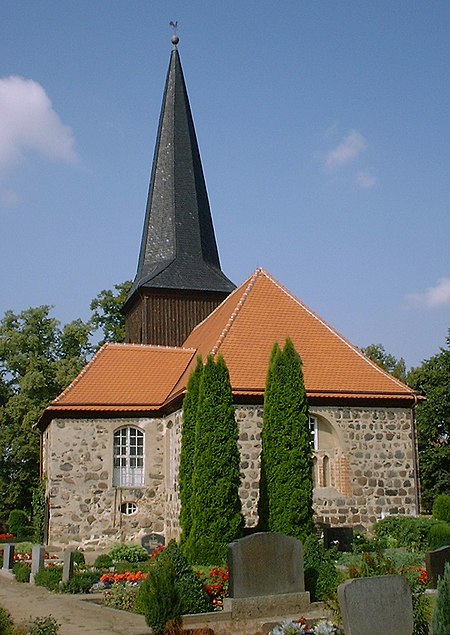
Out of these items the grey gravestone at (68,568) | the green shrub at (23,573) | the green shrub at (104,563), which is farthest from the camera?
the green shrub at (104,563)

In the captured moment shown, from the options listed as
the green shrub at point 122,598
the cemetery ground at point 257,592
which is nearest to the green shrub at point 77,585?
the cemetery ground at point 257,592

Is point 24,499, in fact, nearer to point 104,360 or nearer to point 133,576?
point 104,360

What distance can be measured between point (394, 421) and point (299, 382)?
389cm

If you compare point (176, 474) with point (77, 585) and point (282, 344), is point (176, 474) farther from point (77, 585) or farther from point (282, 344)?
point (77, 585)

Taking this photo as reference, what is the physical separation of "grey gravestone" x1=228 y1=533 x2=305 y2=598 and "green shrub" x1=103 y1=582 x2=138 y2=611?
1856 millimetres

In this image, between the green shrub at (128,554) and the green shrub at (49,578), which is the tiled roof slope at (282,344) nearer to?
the green shrub at (128,554)

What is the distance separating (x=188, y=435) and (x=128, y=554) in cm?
273

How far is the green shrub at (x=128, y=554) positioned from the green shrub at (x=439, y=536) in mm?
5906

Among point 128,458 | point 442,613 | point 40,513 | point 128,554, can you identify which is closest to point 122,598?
point 128,554

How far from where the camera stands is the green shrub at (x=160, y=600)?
28.4ft

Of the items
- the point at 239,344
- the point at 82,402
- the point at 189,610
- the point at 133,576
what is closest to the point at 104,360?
the point at 82,402

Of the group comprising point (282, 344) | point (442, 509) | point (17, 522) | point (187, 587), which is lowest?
point (17, 522)

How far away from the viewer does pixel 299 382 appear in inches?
604

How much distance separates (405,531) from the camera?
633 inches
